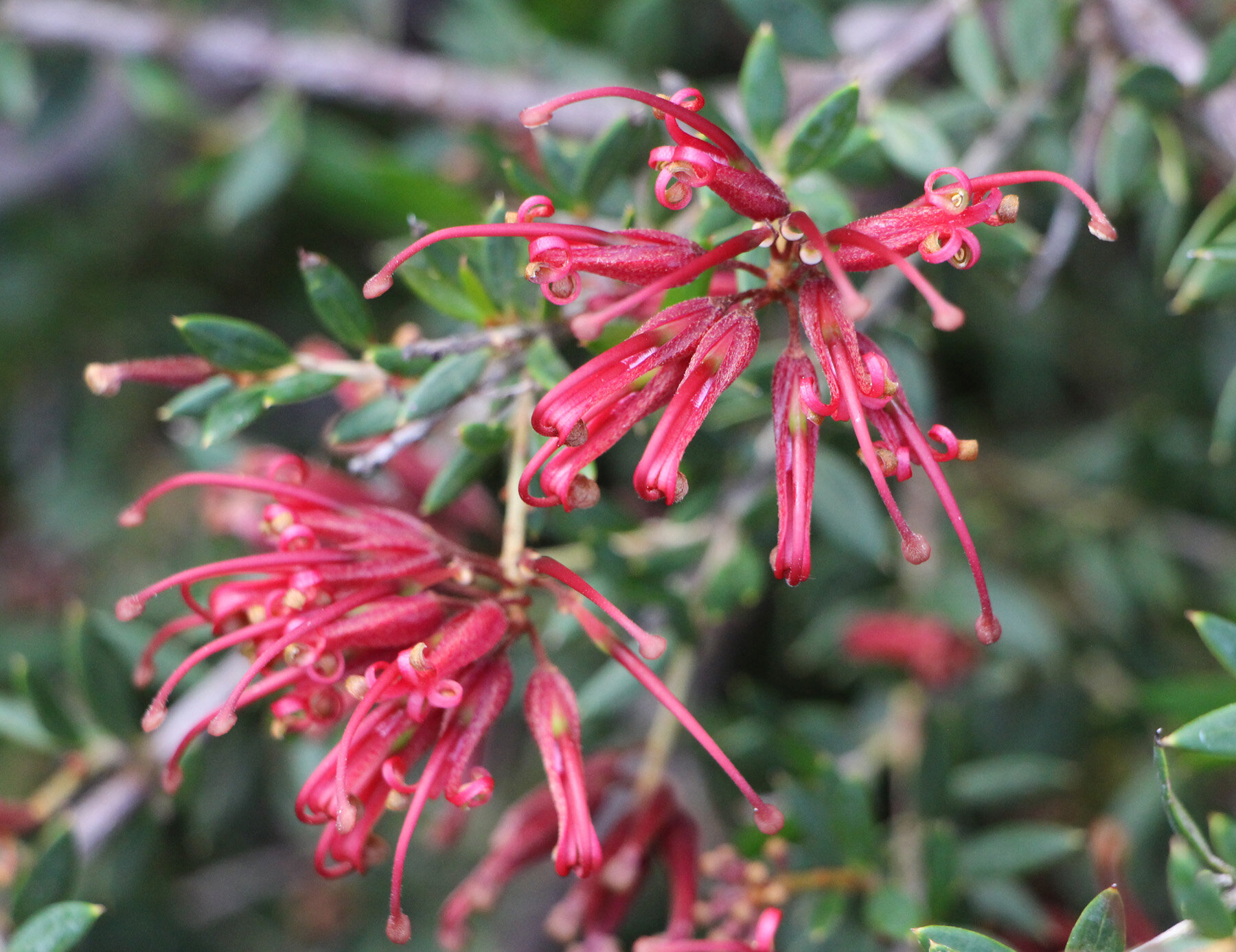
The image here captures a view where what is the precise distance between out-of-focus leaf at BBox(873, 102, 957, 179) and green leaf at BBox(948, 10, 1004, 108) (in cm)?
16

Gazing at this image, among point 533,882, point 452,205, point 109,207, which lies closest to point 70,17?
point 109,207

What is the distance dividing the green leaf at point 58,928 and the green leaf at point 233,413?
1.60 ft

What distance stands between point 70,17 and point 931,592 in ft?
6.36

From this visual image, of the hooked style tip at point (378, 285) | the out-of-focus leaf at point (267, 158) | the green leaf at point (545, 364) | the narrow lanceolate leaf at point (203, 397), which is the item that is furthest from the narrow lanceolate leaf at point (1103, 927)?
the out-of-focus leaf at point (267, 158)

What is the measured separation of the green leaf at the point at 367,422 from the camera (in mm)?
1109

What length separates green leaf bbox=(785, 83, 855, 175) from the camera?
100 centimetres

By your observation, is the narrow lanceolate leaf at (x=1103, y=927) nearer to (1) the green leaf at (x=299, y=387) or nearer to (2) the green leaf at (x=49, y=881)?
(1) the green leaf at (x=299, y=387)

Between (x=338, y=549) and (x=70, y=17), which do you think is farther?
(x=70, y=17)

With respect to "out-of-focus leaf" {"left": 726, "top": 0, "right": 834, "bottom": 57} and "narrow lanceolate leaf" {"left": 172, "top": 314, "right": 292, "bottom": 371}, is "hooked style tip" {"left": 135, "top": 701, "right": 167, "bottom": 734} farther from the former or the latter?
"out-of-focus leaf" {"left": 726, "top": 0, "right": 834, "bottom": 57}

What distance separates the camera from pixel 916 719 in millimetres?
1700

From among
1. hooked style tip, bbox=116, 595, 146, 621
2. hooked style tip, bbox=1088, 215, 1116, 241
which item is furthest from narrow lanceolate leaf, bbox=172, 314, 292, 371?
hooked style tip, bbox=1088, 215, 1116, 241

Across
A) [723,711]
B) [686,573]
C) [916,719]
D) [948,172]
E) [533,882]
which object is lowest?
[533,882]

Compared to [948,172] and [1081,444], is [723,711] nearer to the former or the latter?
[1081,444]

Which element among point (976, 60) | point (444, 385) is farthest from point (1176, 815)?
point (976, 60)
